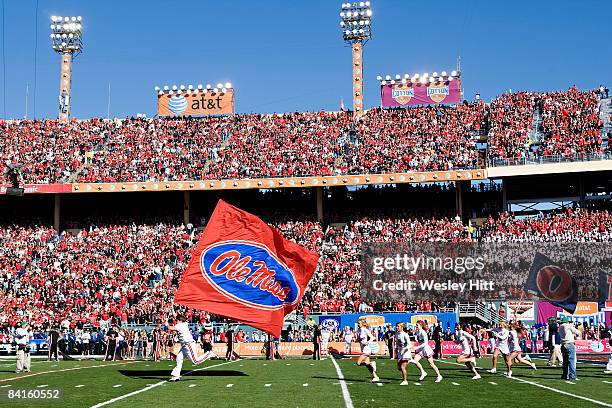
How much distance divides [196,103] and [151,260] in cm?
1487

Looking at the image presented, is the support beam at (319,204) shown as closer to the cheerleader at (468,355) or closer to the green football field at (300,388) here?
the green football field at (300,388)

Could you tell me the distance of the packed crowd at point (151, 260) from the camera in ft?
121

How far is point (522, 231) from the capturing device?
3925 centimetres

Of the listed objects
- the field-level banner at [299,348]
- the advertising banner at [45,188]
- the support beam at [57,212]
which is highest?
the advertising banner at [45,188]

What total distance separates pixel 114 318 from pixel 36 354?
162 inches

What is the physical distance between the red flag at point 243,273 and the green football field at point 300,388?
1.64m

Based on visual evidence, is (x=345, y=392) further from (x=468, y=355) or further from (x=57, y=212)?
(x=57, y=212)

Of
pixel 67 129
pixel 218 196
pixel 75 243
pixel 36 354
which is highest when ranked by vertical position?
pixel 67 129

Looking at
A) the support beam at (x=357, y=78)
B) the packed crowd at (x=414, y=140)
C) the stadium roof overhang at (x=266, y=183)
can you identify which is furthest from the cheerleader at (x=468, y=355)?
the support beam at (x=357, y=78)

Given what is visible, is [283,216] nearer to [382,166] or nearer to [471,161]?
[382,166]

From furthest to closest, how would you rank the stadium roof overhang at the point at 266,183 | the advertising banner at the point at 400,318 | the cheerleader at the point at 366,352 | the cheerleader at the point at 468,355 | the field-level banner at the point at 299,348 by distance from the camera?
the stadium roof overhang at the point at 266,183
the advertising banner at the point at 400,318
the field-level banner at the point at 299,348
the cheerleader at the point at 468,355
the cheerleader at the point at 366,352

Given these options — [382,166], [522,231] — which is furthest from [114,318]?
[522,231]

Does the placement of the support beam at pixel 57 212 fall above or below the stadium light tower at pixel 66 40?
below

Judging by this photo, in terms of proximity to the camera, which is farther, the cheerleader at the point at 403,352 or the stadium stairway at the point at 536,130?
the stadium stairway at the point at 536,130
